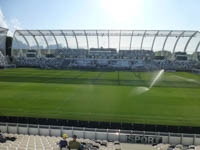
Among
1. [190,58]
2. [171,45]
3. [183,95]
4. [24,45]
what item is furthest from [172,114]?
[24,45]

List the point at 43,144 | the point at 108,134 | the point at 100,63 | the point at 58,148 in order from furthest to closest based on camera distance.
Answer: the point at 100,63 → the point at 108,134 → the point at 43,144 → the point at 58,148

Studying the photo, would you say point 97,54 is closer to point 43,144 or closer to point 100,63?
point 100,63

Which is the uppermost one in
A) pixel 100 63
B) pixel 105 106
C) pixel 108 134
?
pixel 100 63

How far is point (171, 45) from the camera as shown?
6744 centimetres

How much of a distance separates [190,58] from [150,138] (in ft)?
228

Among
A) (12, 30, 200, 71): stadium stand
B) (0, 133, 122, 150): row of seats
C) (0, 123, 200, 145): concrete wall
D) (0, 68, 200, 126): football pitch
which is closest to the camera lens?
(0, 133, 122, 150): row of seats

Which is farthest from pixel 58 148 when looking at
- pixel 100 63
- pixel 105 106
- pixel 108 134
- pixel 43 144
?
pixel 100 63

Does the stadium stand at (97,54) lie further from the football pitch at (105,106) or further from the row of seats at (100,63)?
the football pitch at (105,106)

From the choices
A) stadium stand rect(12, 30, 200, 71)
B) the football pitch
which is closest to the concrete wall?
the football pitch

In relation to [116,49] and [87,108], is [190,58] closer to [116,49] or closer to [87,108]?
[116,49]

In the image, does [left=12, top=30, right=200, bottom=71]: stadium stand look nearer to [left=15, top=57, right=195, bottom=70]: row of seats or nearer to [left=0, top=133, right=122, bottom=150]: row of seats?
[left=15, top=57, right=195, bottom=70]: row of seats

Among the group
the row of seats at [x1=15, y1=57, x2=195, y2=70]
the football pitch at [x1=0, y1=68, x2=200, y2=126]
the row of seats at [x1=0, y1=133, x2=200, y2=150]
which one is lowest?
the row of seats at [x1=0, y1=133, x2=200, y2=150]

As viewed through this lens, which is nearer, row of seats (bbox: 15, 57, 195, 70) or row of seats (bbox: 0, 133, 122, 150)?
row of seats (bbox: 0, 133, 122, 150)

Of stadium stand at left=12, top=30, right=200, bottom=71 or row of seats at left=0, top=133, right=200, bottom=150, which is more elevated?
stadium stand at left=12, top=30, right=200, bottom=71
